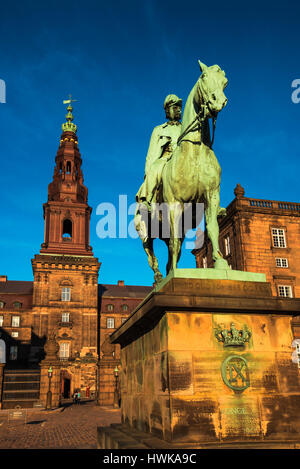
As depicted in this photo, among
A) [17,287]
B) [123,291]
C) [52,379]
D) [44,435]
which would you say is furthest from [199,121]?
[123,291]

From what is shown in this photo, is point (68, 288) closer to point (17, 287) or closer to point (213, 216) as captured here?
point (17, 287)

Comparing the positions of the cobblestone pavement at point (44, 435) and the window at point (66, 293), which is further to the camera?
the window at point (66, 293)

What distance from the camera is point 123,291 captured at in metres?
74.2

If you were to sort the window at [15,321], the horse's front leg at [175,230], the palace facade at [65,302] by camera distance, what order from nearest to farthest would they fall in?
the horse's front leg at [175,230], the palace facade at [65,302], the window at [15,321]

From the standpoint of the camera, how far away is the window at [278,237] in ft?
118

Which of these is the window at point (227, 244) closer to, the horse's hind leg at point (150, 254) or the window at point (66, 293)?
the window at point (66, 293)

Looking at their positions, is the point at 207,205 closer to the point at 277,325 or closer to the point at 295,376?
the point at 277,325

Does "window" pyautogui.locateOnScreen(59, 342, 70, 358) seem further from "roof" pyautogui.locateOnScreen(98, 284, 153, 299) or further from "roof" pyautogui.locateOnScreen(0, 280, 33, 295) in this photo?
"roof" pyautogui.locateOnScreen(98, 284, 153, 299)

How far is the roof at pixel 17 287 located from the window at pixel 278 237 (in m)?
42.8

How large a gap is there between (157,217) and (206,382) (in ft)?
9.56

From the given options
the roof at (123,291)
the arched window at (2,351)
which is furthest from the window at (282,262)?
the arched window at (2,351)

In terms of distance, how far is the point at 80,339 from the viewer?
58.6 meters

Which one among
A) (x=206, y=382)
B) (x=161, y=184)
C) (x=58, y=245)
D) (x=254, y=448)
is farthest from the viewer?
(x=58, y=245)

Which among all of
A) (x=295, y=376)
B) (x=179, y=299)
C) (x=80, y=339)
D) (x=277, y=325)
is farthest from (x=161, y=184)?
(x=80, y=339)
